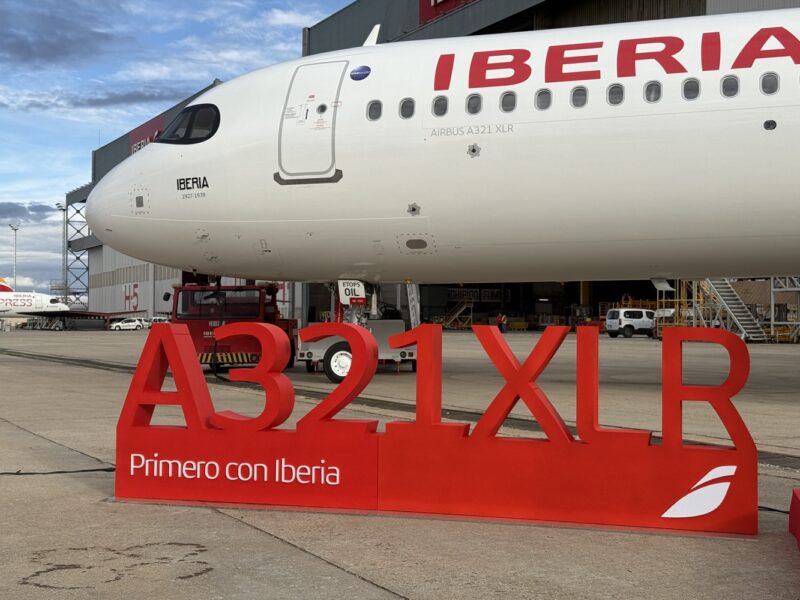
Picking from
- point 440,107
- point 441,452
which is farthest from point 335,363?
point 441,452

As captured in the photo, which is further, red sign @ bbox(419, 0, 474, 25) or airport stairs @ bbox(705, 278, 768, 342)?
red sign @ bbox(419, 0, 474, 25)

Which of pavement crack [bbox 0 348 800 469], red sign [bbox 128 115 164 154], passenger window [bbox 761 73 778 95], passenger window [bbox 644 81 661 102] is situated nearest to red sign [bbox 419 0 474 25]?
pavement crack [bbox 0 348 800 469]

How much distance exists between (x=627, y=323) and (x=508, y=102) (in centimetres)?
4363

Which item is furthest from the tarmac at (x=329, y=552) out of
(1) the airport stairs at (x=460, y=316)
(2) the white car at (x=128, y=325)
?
(2) the white car at (x=128, y=325)

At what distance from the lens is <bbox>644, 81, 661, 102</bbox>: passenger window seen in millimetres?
12453

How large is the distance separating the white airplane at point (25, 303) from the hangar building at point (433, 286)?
7029mm

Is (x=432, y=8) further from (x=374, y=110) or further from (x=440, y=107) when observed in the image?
(x=440, y=107)

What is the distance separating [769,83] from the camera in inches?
475

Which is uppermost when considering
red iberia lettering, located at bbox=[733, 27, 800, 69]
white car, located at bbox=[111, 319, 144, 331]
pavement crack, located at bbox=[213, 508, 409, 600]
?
red iberia lettering, located at bbox=[733, 27, 800, 69]

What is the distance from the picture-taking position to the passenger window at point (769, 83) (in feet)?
39.5

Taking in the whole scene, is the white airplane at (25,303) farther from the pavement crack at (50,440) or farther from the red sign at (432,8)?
the pavement crack at (50,440)

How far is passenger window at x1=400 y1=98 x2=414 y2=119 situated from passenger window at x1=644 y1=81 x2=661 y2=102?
352cm

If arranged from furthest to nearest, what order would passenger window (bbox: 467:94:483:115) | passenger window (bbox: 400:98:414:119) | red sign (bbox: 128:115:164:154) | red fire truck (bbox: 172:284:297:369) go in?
1. red sign (bbox: 128:115:164:154)
2. red fire truck (bbox: 172:284:297:369)
3. passenger window (bbox: 400:98:414:119)
4. passenger window (bbox: 467:94:483:115)

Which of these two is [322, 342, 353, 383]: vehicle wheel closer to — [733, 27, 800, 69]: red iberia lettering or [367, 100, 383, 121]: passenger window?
[367, 100, 383, 121]: passenger window
